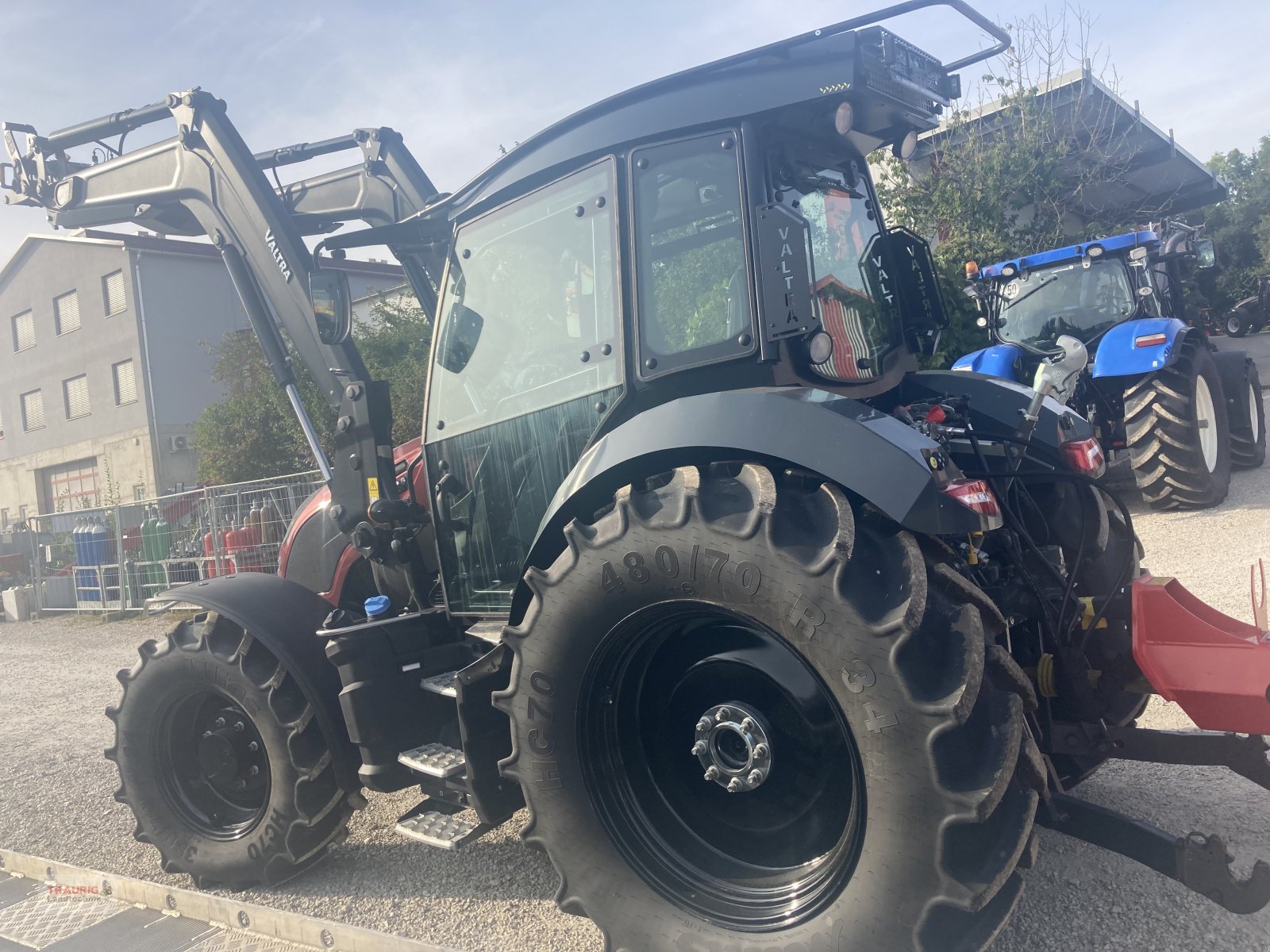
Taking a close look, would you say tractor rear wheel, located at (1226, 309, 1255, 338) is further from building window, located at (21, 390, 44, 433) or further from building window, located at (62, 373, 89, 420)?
building window, located at (21, 390, 44, 433)

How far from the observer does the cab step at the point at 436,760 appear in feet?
10.1

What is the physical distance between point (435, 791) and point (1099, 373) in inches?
297

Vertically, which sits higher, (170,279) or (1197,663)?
(170,279)

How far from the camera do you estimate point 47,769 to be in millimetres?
5680

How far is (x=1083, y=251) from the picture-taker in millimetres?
9438

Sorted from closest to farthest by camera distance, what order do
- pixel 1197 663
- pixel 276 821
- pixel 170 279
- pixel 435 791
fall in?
pixel 1197 663 → pixel 435 791 → pixel 276 821 → pixel 170 279

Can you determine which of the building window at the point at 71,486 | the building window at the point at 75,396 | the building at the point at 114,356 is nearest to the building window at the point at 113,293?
the building at the point at 114,356

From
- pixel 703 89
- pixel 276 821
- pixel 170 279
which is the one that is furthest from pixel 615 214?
pixel 170 279

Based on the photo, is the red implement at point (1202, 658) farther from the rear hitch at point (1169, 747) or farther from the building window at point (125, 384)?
the building window at point (125, 384)

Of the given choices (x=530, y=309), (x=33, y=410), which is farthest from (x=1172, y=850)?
(x=33, y=410)

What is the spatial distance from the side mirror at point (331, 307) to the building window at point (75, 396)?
91.8 ft

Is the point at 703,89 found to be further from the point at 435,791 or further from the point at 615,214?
the point at 435,791

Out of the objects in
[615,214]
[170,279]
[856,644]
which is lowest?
[856,644]

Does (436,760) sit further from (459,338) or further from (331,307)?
(331,307)
